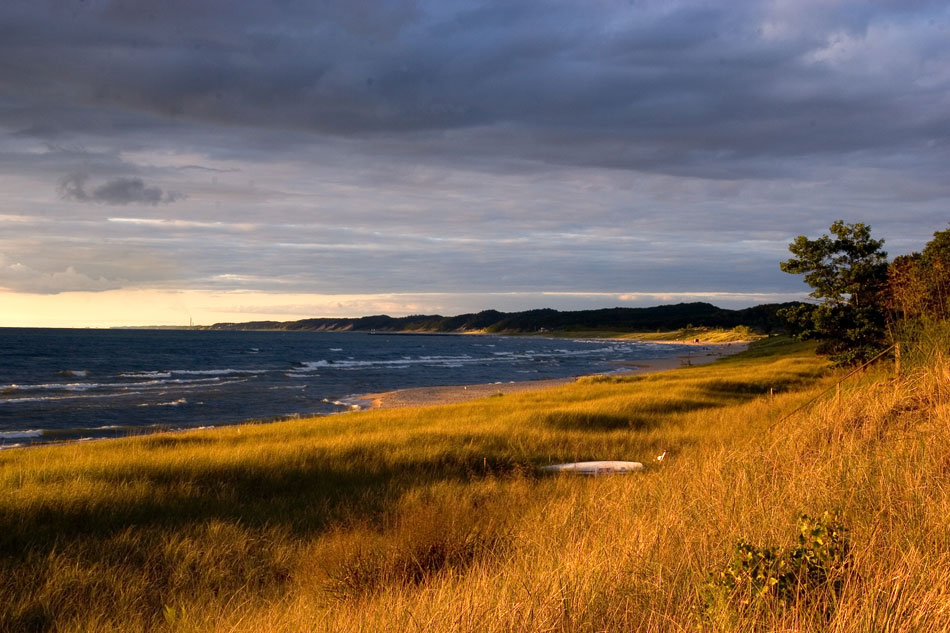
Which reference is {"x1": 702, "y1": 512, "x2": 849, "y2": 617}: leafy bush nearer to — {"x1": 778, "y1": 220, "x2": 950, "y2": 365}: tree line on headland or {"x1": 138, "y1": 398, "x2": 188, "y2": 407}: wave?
{"x1": 778, "y1": 220, "x2": 950, "y2": 365}: tree line on headland

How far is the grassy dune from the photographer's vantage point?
169 inches

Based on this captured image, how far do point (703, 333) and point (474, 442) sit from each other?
16647cm

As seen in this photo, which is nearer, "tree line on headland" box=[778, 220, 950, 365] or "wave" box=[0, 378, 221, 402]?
"tree line on headland" box=[778, 220, 950, 365]

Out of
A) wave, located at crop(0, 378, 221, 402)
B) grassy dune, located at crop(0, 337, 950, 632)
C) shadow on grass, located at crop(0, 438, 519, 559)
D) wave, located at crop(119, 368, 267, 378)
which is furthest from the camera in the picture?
wave, located at crop(119, 368, 267, 378)

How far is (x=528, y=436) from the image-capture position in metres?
16.7

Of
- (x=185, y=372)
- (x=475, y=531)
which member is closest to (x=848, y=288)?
(x=475, y=531)

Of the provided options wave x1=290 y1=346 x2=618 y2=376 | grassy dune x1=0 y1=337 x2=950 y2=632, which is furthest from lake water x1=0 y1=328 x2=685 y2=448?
grassy dune x1=0 y1=337 x2=950 y2=632

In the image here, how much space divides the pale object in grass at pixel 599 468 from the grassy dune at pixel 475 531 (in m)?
0.39

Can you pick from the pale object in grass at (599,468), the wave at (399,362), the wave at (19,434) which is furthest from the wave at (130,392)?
the pale object in grass at (599,468)

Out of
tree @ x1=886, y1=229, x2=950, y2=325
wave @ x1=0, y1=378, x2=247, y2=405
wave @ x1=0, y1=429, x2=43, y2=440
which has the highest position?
tree @ x1=886, y1=229, x2=950, y2=325

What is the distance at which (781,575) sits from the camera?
169 inches

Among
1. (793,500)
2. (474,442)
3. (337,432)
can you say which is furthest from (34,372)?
(793,500)

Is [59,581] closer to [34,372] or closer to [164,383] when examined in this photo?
[164,383]

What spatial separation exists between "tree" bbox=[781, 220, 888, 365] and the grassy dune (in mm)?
13544
